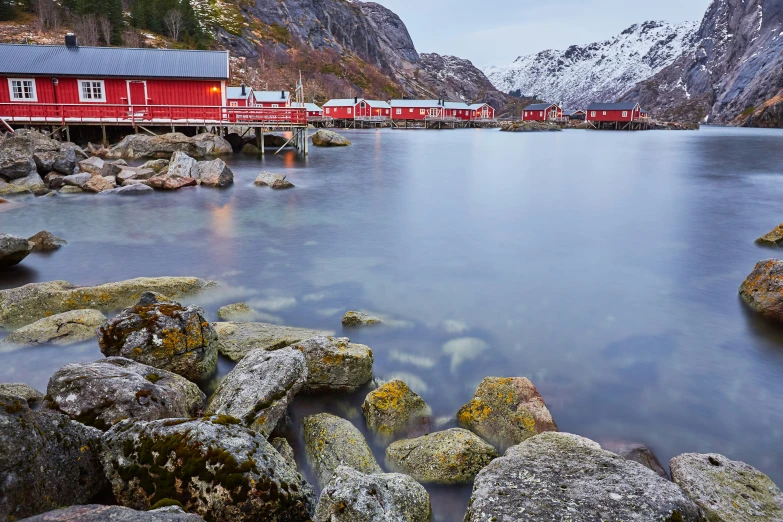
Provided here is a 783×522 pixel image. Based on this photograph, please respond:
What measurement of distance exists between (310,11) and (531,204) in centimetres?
14786

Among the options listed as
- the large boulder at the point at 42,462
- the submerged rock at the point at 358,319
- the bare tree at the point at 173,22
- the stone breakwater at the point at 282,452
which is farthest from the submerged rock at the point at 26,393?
the bare tree at the point at 173,22

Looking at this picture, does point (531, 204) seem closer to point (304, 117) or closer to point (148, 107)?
point (304, 117)

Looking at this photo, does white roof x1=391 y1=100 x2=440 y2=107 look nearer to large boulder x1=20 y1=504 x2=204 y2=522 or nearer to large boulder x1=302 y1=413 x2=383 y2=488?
large boulder x1=302 y1=413 x2=383 y2=488

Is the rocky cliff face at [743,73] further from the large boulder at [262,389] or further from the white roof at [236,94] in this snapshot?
the large boulder at [262,389]

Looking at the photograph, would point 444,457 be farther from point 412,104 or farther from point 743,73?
point 743,73

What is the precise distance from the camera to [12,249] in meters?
12.8

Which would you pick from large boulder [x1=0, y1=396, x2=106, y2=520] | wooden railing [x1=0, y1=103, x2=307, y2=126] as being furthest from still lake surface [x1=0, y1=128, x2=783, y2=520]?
wooden railing [x1=0, y1=103, x2=307, y2=126]

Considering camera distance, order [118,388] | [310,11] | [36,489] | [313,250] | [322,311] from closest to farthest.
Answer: [36,489], [118,388], [322,311], [313,250], [310,11]

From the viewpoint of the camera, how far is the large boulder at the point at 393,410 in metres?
7.23

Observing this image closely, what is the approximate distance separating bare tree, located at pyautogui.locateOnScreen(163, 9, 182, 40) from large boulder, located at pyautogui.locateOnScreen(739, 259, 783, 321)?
104 metres

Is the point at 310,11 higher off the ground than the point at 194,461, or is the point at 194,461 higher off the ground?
the point at 310,11

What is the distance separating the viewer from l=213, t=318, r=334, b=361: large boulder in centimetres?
871

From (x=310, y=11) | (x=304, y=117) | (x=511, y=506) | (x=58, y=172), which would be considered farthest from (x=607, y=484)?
(x=310, y=11)

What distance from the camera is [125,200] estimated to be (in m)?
22.9
